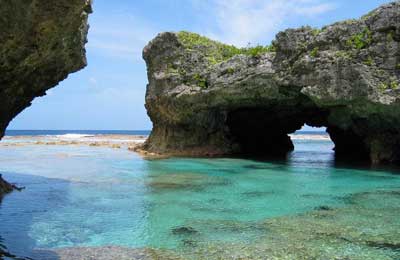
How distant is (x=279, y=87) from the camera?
840 inches

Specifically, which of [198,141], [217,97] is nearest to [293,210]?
[217,97]

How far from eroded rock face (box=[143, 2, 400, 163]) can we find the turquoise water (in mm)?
3944

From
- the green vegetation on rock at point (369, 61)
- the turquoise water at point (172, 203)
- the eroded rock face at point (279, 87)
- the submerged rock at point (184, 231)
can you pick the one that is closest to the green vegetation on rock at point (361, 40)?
the eroded rock face at point (279, 87)

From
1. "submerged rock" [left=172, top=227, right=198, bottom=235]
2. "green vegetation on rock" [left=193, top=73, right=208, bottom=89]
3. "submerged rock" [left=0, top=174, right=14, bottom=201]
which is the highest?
"green vegetation on rock" [left=193, top=73, right=208, bottom=89]

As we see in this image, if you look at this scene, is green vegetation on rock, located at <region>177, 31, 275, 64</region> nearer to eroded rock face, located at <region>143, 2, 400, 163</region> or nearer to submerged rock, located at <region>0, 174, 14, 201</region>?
eroded rock face, located at <region>143, 2, 400, 163</region>

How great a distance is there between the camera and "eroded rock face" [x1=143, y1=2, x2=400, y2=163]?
1833cm

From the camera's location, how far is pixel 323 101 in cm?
1989

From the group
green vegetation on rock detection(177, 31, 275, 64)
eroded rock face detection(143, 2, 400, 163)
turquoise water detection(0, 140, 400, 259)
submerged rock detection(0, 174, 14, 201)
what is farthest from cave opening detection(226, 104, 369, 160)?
submerged rock detection(0, 174, 14, 201)

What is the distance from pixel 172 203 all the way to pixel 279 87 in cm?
1195

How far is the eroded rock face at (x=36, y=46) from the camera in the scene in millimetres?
6402

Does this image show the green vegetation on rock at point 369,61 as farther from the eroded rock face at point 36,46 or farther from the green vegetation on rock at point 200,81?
the eroded rock face at point 36,46

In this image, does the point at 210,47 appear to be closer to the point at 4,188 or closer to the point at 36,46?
the point at 4,188

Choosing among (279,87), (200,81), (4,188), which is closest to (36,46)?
(4,188)

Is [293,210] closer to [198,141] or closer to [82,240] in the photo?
[82,240]
